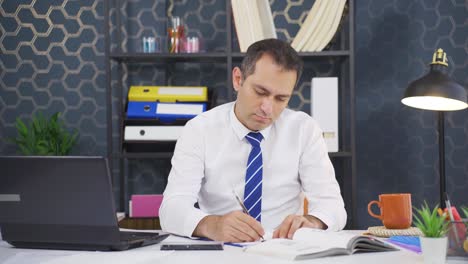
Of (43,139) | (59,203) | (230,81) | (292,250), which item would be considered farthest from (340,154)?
(59,203)

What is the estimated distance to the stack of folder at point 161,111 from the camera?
9.78ft

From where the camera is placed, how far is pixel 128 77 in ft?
10.8

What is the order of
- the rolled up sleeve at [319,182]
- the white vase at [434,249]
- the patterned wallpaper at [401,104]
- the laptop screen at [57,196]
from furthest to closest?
the patterned wallpaper at [401,104] < the rolled up sleeve at [319,182] < the laptop screen at [57,196] < the white vase at [434,249]

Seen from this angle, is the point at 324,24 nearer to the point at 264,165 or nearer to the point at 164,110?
the point at 164,110

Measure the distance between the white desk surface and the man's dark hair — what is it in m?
0.78

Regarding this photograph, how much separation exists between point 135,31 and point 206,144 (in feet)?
4.16

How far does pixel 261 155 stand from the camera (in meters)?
2.24

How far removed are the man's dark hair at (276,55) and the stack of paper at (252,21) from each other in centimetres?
81

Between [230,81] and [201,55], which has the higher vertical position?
[201,55]

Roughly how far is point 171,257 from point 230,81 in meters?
1.63

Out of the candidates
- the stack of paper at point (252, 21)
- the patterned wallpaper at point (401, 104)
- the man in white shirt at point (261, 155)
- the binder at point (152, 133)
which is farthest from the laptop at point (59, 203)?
the patterned wallpaper at point (401, 104)

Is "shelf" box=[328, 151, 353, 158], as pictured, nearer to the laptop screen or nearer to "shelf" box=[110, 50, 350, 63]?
"shelf" box=[110, 50, 350, 63]

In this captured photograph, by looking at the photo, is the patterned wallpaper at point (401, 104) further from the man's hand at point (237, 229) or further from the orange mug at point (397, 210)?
the man's hand at point (237, 229)

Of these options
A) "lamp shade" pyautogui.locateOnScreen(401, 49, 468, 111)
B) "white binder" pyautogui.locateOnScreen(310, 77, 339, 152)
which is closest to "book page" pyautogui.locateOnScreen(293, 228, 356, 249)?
"lamp shade" pyautogui.locateOnScreen(401, 49, 468, 111)
